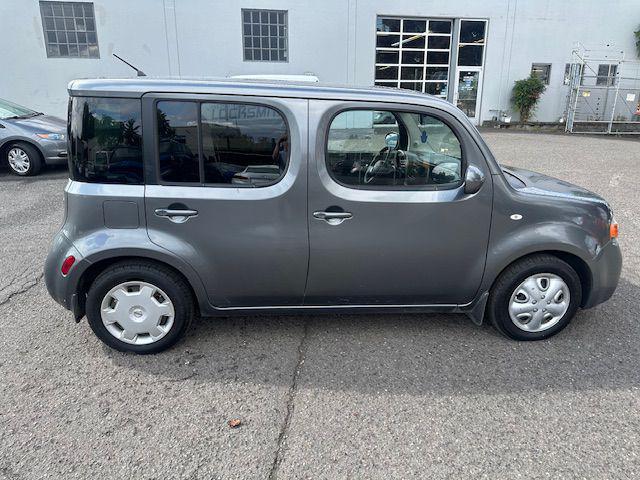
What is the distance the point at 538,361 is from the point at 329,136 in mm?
2050

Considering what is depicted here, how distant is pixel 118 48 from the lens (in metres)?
15.4

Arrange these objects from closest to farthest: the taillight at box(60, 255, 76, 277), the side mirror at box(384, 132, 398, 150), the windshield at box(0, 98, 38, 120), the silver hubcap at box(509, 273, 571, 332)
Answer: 1. the taillight at box(60, 255, 76, 277)
2. the side mirror at box(384, 132, 398, 150)
3. the silver hubcap at box(509, 273, 571, 332)
4. the windshield at box(0, 98, 38, 120)

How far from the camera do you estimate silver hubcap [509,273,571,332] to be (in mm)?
3320

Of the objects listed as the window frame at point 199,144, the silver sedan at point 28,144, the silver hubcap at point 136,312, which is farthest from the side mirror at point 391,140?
the silver sedan at point 28,144

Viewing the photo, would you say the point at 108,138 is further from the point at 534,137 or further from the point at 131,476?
the point at 534,137

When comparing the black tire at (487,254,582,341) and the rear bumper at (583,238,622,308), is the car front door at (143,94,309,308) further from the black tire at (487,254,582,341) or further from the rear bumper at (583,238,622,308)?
the rear bumper at (583,238,622,308)

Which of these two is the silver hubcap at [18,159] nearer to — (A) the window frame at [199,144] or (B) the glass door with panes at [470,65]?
(A) the window frame at [199,144]

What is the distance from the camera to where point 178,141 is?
2.99 metres

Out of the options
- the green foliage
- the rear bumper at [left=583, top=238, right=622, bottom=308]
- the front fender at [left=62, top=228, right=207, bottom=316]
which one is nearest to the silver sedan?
the front fender at [left=62, top=228, right=207, bottom=316]

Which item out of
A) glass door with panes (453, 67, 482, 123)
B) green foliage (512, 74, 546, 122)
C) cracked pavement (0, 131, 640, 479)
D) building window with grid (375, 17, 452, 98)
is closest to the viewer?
cracked pavement (0, 131, 640, 479)

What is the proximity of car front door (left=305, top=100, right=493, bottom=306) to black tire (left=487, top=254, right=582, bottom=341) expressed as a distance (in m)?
0.20

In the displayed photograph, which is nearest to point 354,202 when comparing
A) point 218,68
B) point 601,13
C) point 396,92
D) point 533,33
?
point 396,92

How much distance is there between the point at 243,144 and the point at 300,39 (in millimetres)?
14665

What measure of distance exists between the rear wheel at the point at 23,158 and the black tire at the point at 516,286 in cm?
898
